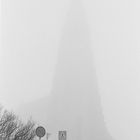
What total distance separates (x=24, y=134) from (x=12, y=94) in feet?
354

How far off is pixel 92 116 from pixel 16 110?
44546 mm

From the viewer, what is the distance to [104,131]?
541 feet

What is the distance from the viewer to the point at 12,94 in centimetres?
14525

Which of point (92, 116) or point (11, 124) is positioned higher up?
point (92, 116)

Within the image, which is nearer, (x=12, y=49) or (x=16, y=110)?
(x=16, y=110)

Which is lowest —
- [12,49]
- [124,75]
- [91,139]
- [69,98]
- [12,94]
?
[91,139]

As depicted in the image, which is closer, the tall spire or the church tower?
the tall spire

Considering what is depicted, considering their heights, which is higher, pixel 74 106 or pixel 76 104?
pixel 76 104

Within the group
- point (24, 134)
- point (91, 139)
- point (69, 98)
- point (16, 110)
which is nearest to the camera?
point (24, 134)

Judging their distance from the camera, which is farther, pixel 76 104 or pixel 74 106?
pixel 76 104

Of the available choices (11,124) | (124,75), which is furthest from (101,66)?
(11,124)

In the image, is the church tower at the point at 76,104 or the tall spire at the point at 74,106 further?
the church tower at the point at 76,104

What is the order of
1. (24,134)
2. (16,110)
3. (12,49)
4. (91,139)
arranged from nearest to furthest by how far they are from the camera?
(24,134)
(16,110)
(91,139)
(12,49)

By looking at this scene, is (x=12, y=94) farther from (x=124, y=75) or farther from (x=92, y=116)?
(x=124, y=75)
